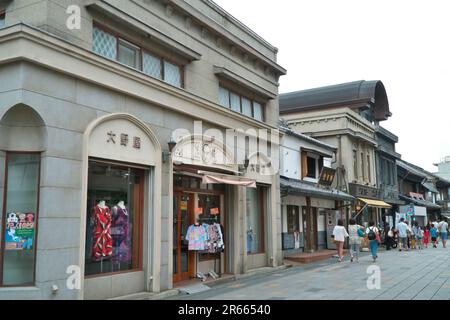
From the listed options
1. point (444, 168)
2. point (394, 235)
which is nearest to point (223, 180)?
point (394, 235)

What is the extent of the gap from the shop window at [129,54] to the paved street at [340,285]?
5.77 metres

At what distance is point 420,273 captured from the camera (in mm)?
14188

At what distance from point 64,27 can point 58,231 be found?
405 centimetres

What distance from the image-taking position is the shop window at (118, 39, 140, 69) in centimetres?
1087

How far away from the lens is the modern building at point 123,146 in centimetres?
837

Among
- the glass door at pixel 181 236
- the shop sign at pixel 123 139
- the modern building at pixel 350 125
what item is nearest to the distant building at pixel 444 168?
the modern building at pixel 350 125

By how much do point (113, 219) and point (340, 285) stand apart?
241 inches

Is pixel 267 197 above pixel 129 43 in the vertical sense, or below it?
below

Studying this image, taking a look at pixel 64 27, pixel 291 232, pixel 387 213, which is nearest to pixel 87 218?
pixel 64 27

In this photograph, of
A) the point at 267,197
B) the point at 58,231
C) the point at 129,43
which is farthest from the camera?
the point at 267,197

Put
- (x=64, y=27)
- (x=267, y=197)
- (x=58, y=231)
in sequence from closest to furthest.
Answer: (x=58, y=231) < (x=64, y=27) < (x=267, y=197)

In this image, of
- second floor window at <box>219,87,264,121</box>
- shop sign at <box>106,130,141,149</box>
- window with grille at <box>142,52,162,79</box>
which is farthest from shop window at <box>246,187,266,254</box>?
shop sign at <box>106,130,141,149</box>

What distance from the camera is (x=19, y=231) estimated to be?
838 cm
